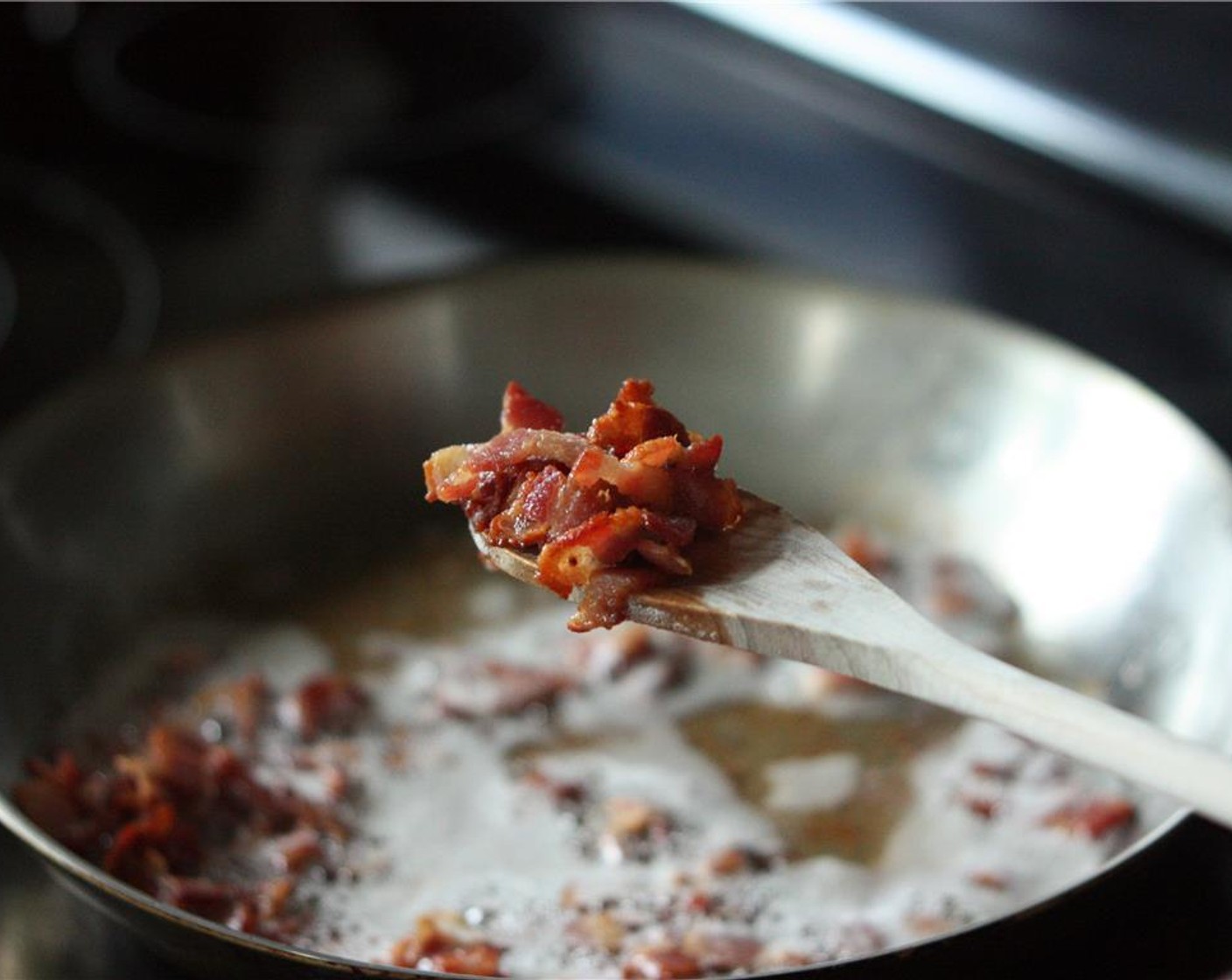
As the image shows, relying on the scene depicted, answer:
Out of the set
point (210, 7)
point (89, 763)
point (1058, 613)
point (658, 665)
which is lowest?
point (89, 763)

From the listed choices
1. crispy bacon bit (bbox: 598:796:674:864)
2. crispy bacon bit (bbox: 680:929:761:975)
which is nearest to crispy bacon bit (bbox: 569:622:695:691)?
crispy bacon bit (bbox: 598:796:674:864)

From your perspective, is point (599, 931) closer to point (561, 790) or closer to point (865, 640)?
point (561, 790)

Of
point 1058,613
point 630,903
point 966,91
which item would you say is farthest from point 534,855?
point 966,91

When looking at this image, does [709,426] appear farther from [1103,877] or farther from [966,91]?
[1103,877]

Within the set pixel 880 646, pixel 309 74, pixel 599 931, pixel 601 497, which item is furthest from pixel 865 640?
pixel 309 74

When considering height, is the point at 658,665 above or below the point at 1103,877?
below

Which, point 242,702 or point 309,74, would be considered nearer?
point 242,702
